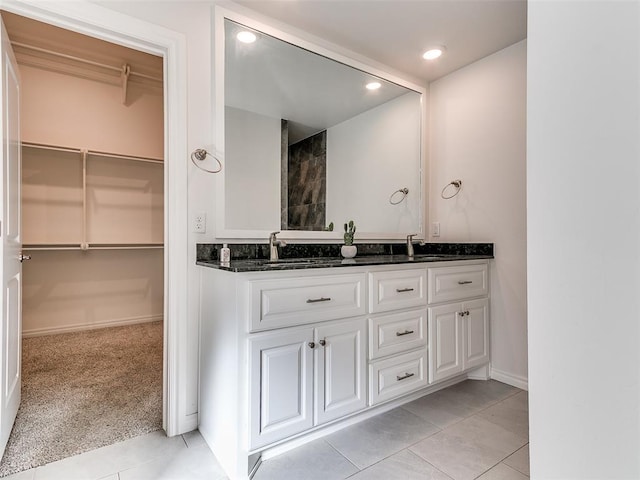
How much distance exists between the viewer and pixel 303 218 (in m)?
2.31

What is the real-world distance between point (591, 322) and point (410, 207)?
2444mm

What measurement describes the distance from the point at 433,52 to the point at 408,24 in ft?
1.34

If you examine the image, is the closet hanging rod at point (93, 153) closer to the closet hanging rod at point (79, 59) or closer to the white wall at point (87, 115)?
the white wall at point (87, 115)

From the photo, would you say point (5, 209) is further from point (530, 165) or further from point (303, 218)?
point (530, 165)

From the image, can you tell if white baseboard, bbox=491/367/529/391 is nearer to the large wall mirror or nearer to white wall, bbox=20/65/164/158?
the large wall mirror

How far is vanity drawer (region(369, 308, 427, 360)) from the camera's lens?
1.83 meters

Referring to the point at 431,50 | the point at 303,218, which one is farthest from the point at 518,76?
the point at 303,218

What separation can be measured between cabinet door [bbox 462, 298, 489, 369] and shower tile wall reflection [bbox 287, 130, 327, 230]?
3.84 feet

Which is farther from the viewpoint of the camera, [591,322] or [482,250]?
[482,250]

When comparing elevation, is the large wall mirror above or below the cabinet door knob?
above

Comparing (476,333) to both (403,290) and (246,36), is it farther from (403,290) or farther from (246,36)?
(246,36)

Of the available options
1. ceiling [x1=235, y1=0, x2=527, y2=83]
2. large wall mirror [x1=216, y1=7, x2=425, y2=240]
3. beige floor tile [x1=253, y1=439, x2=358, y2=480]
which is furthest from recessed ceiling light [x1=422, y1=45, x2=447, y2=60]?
beige floor tile [x1=253, y1=439, x2=358, y2=480]

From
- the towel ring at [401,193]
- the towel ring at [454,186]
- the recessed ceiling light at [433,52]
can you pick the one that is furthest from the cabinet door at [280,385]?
the recessed ceiling light at [433,52]

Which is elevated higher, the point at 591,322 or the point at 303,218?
the point at 303,218
